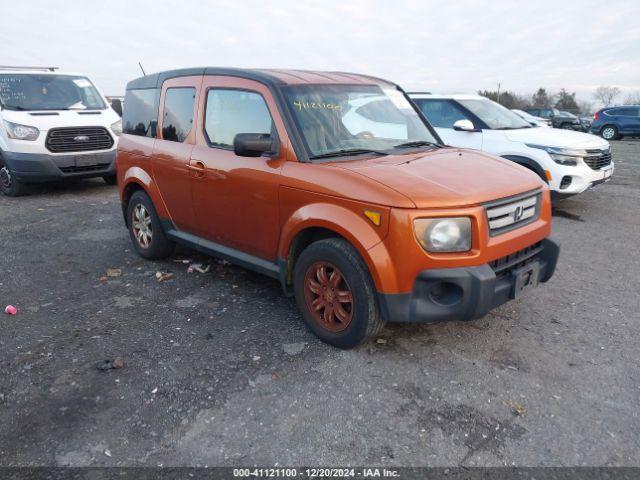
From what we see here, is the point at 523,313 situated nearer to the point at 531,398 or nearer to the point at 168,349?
the point at 531,398

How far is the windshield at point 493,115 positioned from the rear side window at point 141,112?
511 centimetres

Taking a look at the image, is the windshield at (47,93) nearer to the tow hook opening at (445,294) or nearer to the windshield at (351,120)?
the windshield at (351,120)

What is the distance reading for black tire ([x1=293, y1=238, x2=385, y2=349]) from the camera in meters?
3.02

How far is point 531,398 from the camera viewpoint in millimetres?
2826

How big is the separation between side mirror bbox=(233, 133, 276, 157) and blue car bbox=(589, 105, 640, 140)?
24.8 meters

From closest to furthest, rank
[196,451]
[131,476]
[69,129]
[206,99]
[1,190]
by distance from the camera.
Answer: [131,476]
[196,451]
[206,99]
[69,129]
[1,190]

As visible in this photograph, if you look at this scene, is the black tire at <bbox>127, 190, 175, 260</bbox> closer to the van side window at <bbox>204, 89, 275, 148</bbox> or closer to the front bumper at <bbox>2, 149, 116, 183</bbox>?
the van side window at <bbox>204, 89, 275, 148</bbox>

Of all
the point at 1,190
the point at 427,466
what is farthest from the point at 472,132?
the point at 1,190

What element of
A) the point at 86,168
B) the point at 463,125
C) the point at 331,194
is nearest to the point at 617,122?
the point at 463,125

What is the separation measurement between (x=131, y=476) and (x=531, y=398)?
87.1 inches

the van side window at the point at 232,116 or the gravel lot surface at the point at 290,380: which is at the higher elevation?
the van side window at the point at 232,116

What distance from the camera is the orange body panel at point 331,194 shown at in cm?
288

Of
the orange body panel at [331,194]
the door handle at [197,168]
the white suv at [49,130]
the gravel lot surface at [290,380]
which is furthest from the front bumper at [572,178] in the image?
the white suv at [49,130]

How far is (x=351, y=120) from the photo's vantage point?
3.76 meters
